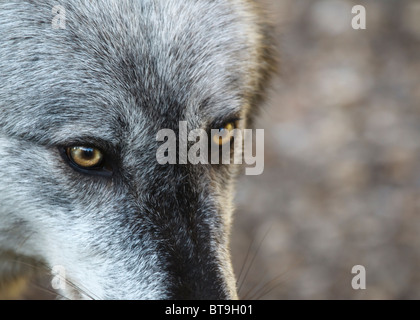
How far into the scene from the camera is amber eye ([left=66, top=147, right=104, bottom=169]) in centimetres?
272

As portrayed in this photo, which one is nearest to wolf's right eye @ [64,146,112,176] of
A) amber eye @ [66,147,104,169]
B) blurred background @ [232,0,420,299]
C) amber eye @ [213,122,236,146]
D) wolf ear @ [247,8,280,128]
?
amber eye @ [66,147,104,169]

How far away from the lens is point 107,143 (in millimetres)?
2707

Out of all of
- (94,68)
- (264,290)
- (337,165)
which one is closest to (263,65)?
(94,68)

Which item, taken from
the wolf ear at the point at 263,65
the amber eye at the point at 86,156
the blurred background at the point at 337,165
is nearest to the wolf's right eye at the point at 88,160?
the amber eye at the point at 86,156

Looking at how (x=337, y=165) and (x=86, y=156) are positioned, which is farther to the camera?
(x=337, y=165)

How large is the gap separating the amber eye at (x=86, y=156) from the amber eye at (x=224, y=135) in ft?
2.13

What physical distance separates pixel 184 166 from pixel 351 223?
134 inches

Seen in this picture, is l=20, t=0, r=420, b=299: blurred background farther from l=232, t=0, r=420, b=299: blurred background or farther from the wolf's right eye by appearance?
the wolf's right eye

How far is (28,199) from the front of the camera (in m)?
2.87

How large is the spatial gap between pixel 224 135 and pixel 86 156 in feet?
2.57

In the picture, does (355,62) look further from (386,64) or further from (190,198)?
(190,198)

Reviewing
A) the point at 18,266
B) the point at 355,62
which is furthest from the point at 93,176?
the point at 355,62

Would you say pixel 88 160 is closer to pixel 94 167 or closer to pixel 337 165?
pixel 94 167
